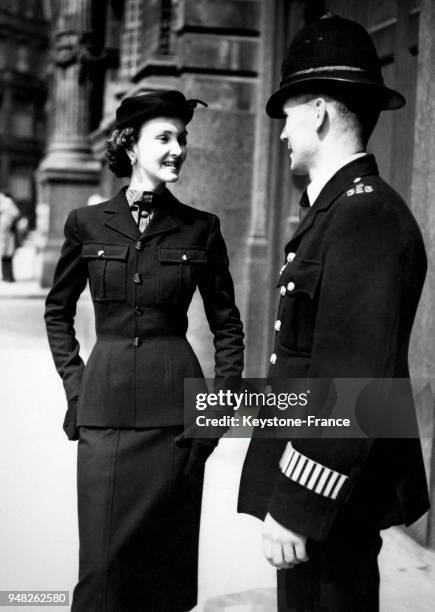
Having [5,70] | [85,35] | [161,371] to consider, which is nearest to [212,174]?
[161,371]

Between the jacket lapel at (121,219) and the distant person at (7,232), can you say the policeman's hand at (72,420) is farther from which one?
the distant person at (7,232)

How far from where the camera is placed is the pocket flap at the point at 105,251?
3.00 meters

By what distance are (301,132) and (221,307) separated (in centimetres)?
111

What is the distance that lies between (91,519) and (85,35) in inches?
647

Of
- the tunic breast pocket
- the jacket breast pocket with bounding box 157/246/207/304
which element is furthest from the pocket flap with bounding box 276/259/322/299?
the jacket breast pocket with bounding box 157/246/207/304

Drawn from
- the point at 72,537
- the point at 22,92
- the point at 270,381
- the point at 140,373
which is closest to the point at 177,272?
the point at 140,373

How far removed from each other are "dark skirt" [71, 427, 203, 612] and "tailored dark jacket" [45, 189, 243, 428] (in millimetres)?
88

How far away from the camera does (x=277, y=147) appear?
25.3 ft

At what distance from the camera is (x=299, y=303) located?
214 cm

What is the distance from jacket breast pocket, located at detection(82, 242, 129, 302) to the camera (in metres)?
3.00

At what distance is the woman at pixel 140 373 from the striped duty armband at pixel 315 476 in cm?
103

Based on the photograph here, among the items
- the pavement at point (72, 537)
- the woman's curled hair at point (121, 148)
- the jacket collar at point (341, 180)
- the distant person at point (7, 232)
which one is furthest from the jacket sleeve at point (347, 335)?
the distant person at point (7, 232)

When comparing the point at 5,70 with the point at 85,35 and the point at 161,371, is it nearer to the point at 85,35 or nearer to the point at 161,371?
the point at 85,35

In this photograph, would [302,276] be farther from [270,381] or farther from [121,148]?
[121,148]
